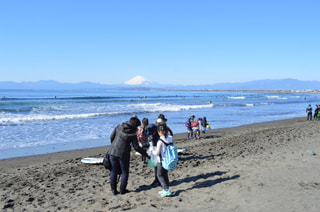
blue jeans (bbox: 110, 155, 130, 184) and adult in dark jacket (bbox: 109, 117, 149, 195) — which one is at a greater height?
adult in dark jacket (bbox: 109, 117, 149, 195)

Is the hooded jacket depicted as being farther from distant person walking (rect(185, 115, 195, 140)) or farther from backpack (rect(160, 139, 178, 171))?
distant person walking (rect(185, 115, 195, 140))

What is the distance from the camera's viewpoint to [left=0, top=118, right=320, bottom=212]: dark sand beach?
4.72m

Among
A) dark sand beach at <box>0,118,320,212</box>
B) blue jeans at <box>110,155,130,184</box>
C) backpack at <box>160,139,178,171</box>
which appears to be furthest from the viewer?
blue jeans at <box>110,155,130,184</box>

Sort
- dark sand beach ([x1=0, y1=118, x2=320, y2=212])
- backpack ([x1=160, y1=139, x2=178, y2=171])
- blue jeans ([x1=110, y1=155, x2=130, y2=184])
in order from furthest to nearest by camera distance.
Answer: blue jeans ([x1=110, y1=155, x2=130, y2=184]) → backpack ([x1=160, y1=139, x2=178, y2=171]) → dark sand beach ([x1=0, y1=118, x2=320, y2=212])

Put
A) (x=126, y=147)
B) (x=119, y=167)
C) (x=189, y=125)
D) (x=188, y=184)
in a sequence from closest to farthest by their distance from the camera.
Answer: (x=126, y=147) → (x=119, y=167) → (x=188, y=184) → (x=189, y=125)

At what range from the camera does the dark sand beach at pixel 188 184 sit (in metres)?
4.72

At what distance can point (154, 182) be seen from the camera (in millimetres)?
5992

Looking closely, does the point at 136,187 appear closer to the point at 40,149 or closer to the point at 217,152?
the point at 217,152

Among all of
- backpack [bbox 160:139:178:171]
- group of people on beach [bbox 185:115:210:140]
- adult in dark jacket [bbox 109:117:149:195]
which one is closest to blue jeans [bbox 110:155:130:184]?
adult in dark jacket [bbox 109:117:149:195]

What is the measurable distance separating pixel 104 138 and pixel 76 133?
2.62 metres

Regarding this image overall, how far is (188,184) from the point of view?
19.4ft

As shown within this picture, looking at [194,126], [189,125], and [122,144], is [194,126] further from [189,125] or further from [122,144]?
[122,144]

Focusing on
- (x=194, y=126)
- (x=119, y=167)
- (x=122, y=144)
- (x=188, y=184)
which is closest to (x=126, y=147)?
(x=122, y=144)

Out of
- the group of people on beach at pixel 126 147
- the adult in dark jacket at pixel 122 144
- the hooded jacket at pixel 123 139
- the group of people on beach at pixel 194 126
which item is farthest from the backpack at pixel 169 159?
the group of people on beach at pixel 194 126
